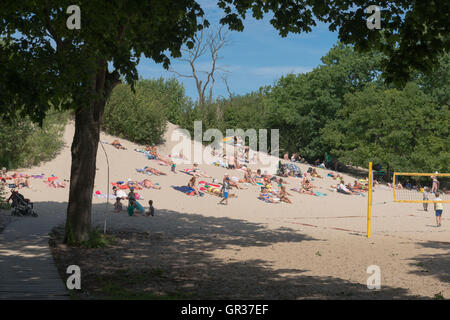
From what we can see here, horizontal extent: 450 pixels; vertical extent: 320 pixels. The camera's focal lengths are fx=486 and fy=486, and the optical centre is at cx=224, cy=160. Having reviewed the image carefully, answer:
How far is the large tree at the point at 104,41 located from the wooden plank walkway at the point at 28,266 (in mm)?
1308

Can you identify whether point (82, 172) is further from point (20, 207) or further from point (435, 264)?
point (435, 264)

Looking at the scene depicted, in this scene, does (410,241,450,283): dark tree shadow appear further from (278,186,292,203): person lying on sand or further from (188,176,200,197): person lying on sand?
(188,176,200,197): person lying on sand

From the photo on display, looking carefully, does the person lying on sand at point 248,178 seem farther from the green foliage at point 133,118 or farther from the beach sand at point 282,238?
the green foliage at point 133,118

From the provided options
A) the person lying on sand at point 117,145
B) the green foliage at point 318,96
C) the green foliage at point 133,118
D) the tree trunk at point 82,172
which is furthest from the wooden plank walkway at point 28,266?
the green foliage at point 318,96

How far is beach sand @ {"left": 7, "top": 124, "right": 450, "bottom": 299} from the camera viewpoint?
8.77 metres

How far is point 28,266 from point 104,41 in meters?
4.44

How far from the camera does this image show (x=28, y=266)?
841cm

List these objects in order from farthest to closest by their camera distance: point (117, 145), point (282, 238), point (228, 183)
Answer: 1. point (117, 145)
2. point (228, 183)
3. point (282, 238)

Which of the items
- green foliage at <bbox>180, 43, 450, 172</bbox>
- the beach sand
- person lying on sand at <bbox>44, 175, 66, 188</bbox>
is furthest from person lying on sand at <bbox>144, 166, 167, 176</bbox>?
green foliage at <bbox>180, 43, 450, 172</bbox>

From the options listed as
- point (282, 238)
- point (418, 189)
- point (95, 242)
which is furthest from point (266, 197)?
point (418, 189)

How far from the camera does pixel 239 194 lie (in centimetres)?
2762

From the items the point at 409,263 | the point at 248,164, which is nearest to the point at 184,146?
the point at 248,164

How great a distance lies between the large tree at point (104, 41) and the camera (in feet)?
26.2
